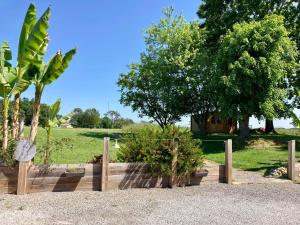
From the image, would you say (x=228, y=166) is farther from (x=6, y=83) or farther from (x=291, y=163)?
(x=6, y=83)

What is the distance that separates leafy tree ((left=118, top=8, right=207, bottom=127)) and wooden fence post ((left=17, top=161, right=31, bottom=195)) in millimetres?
20294

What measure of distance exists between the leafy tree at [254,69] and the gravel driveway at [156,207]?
33.8ft

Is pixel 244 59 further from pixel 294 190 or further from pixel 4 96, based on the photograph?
pixel 4 96

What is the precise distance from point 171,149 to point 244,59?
35.3ft

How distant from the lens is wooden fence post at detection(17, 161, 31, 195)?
7203 mm

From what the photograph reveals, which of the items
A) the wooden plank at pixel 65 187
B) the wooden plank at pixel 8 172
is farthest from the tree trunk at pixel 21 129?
the wooden plank at pixel 65 187

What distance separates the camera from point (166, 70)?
1109 inches

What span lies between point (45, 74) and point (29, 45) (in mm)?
781

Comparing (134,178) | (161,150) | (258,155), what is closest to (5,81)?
(134,178)

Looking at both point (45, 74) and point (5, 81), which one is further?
point (45, 74)

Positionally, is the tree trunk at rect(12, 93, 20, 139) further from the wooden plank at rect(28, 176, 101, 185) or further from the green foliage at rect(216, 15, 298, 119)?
the green foliage at rect(216, 15, 298, 119)

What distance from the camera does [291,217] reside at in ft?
20.4

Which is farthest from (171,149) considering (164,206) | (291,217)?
(291,217)

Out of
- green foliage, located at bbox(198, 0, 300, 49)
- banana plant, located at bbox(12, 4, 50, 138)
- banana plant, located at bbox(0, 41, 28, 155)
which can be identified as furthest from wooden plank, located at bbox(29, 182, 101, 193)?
green foliage, located at bbox(198, 0, 300, 49)
